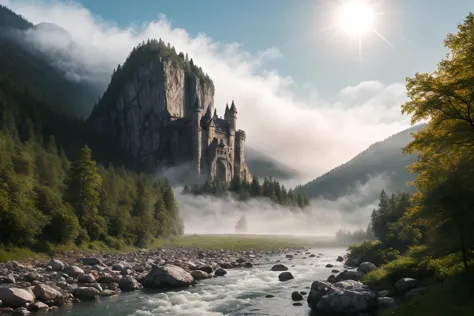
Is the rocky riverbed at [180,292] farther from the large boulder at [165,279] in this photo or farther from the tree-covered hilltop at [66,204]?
the tree-covered hilltop at [66,204]

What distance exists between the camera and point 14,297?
85.7 feet

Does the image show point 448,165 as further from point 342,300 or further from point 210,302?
point 210,302

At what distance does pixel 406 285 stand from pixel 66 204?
173 ft

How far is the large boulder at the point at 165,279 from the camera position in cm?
3659

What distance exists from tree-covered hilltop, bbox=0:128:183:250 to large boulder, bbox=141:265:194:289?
70.4ft

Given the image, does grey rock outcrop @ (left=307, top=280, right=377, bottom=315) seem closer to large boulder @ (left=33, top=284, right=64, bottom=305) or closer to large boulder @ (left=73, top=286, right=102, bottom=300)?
large boulder @ (left=73, top=286, right=102, bottom=300)

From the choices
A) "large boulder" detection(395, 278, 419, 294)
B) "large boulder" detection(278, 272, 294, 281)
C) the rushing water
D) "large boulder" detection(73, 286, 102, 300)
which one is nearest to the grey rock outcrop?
the rushing water

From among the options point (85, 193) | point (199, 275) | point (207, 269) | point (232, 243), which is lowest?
point (199, 275)

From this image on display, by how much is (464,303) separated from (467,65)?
14484 mm

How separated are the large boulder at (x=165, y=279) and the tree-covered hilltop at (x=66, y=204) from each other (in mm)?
21462

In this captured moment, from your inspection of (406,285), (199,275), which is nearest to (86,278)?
(199,275)

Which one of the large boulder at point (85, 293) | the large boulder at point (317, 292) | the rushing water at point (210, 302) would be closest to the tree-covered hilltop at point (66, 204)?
the large boulder at point (85, 293)

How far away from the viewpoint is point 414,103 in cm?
2648

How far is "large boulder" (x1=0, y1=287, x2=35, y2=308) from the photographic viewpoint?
25938 millimetres
